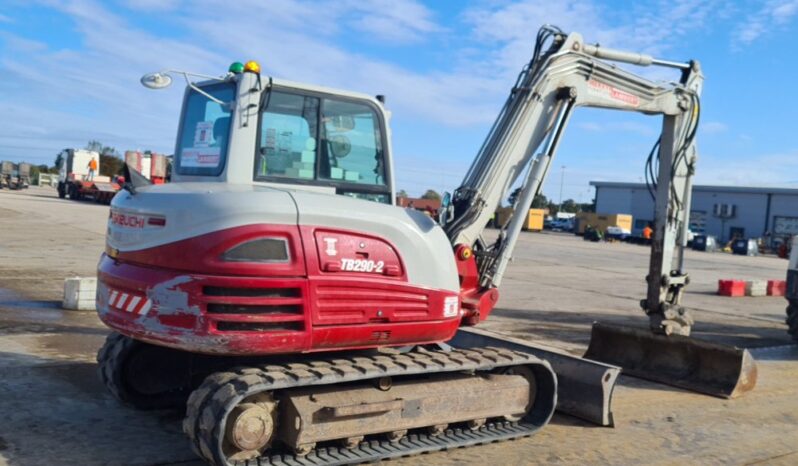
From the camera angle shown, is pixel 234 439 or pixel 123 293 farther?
pixel 123 293

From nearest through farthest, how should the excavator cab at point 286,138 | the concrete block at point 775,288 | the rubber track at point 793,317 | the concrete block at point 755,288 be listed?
the excavator cab at point 286,138 < the rubber track at point 793,317 < the concrete block at point 755,288 < the concrete block at point 775,288

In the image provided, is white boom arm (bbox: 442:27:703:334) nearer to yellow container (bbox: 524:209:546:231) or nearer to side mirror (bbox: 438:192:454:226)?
side mirror (bbox: 438:192:454:226)

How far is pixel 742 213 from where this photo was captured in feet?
231

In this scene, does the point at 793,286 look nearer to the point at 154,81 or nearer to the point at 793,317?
the point at 793,317

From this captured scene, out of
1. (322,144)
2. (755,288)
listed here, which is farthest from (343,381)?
(755,288)

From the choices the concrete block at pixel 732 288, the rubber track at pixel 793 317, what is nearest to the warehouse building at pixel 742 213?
the concrete block at pixel 732 288

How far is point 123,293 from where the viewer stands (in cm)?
525

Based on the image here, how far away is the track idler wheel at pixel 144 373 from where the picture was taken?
6.43 metres

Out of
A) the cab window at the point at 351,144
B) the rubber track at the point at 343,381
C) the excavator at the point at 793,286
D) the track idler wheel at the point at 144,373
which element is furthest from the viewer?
the excavator at the point at 793,286

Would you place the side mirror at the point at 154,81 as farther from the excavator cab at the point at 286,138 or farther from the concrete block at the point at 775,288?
the concrete block at the point at 775,288

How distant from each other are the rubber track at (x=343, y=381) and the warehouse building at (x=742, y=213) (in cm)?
6186

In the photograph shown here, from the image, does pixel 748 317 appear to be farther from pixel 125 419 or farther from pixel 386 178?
pixel 125 419

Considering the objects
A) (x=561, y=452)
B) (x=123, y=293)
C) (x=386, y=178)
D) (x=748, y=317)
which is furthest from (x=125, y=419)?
(x=748, y=317)

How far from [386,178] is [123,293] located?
2123 mm
